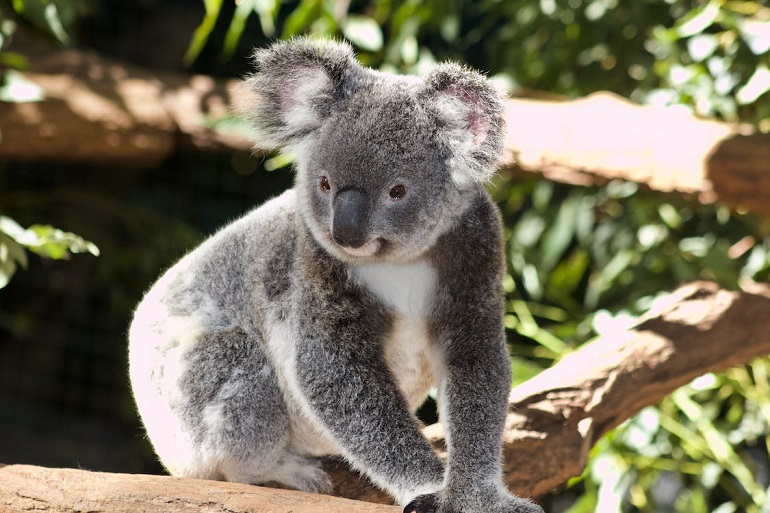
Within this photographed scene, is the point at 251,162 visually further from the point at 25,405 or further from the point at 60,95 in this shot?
the point at 25,405

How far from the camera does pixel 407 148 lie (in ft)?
6.42

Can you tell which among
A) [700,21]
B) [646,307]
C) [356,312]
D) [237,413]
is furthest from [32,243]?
[700,21]

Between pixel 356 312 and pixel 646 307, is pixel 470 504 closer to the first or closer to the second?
pixel 356 312

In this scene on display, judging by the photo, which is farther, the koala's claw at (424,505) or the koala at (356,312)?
the koala at (356,312)

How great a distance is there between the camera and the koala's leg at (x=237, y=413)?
208 cm

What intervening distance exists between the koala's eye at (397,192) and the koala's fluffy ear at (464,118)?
0.44ft

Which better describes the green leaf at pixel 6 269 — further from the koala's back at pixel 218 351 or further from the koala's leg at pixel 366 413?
the koala's leg at pixel 366 413

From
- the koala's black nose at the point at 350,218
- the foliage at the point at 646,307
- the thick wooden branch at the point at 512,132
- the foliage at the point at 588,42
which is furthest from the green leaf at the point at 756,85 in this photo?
the koala's black nose at the point at 350,218

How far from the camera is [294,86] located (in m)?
2.14

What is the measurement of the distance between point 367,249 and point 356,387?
31 cm

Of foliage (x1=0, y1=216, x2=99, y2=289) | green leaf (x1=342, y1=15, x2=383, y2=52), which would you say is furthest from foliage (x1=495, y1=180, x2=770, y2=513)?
foliage (x1=0, y1=216, x2=99, y2=289)

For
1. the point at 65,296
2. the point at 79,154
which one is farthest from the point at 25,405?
the point at 79,154

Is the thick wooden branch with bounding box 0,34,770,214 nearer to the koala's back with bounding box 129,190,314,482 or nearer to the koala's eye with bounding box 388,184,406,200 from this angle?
the koala's back with bounding box 129,190,314,482

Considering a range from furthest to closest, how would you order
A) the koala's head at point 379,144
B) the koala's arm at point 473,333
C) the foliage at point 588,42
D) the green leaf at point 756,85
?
the foliage at point 588,42, the green leaf at point 756,85, the koala's arm at point 473,333, the koala's head at point 379,144
